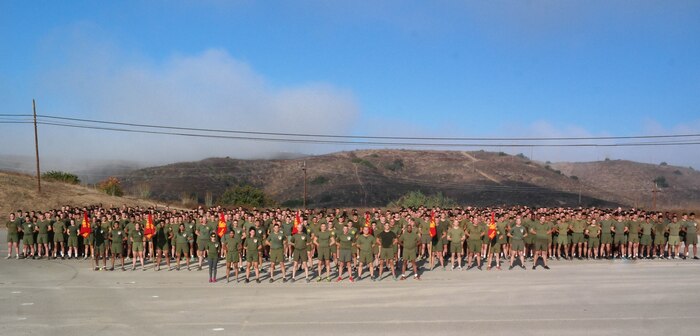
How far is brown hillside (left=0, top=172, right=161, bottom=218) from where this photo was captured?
39.4 m

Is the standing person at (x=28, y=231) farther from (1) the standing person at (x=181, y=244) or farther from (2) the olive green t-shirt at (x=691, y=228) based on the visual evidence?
(2) the olive green t-shirt at (x=691, y=228)

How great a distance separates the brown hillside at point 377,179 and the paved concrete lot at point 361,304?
167 ft

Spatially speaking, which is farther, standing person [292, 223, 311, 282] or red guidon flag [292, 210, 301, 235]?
red guidon flag [292, 210, 301, 235]

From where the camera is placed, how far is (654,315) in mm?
12008

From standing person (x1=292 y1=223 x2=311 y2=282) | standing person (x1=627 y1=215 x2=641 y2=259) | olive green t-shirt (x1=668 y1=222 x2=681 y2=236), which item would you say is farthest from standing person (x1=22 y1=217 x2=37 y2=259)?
olive green t-shirt (x1=668 y1=222 x2=681 y2=236)

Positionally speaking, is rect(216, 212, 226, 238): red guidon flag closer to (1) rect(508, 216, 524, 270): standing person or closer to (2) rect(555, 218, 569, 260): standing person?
(1) rect(508, 216, 524, 270): standing person

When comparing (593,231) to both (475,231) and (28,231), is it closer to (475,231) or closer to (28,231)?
(475,231)

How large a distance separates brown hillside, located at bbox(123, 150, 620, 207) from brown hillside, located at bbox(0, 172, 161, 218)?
2631 centimetres

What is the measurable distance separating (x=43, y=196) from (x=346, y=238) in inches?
1328

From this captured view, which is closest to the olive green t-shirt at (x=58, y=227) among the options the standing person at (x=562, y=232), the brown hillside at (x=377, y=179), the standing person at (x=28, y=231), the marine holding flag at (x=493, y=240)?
the standing person at (x=28, y=231)

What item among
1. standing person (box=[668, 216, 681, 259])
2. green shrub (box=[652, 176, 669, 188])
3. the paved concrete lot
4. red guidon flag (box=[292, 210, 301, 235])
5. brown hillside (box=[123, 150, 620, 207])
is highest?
red guidon flag (box=[292, 210, 301, 235])

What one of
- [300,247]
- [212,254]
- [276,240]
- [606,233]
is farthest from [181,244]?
[606,233]

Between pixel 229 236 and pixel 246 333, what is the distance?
→ 6.03 metres

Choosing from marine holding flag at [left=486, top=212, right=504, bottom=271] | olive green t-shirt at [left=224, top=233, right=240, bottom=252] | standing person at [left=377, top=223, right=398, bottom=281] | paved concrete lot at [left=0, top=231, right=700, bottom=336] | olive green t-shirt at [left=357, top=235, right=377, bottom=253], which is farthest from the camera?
marine holding flag at [left=486, top=212, right=504, bottom=271]
